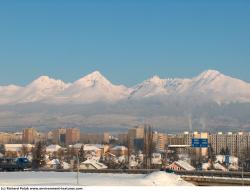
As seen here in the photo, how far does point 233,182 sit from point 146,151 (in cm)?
4954

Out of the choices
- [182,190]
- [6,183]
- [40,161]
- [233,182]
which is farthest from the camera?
[40,161]

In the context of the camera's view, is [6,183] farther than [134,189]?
Yes

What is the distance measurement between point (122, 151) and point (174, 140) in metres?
21.1

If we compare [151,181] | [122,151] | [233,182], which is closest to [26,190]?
[151,181]

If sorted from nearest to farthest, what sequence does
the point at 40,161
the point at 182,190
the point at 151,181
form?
1. the point at 182,190
2. the point at 151,181
3. the point at 40,161

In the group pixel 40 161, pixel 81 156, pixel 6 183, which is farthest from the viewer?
pixel 81 156

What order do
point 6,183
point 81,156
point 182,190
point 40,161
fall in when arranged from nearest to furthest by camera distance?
point 182,190, point 6,183, point 40,161, point 81,156

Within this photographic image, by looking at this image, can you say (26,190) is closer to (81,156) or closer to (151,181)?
(151,181)

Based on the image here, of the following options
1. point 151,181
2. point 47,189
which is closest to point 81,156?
point 151,181

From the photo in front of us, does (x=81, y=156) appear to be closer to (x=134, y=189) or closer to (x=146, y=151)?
(x=146, y=151)

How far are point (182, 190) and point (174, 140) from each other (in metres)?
170

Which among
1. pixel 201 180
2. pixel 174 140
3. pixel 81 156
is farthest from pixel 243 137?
pixel 201 180

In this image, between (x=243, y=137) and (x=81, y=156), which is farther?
(x=243, y=137)

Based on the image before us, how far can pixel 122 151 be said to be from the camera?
190m
